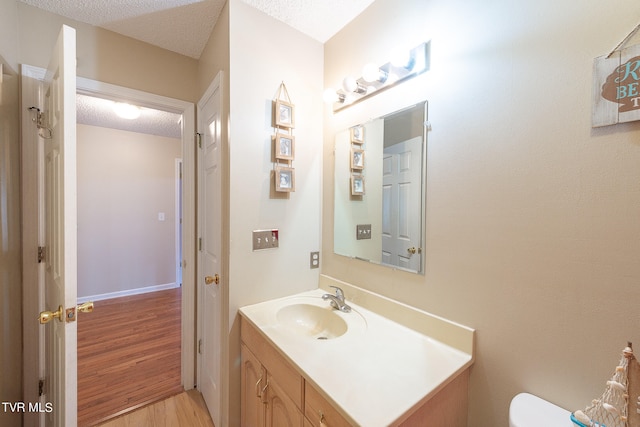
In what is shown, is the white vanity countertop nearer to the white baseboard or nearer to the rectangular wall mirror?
the rectangular wall mirror

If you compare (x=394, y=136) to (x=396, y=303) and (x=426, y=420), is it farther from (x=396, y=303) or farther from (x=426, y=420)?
(x=426, y=420)

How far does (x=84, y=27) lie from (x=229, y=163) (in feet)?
4.19

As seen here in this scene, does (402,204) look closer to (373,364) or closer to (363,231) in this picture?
(363,231)

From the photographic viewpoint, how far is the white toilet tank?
677 mm

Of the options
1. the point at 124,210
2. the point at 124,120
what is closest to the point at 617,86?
the point at 124,120

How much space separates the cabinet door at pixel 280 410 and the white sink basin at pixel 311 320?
0.29 metres

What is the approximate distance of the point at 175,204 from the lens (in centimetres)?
385

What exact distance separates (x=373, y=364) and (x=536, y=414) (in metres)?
0.46

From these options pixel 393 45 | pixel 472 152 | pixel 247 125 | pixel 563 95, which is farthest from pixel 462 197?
pixel 247 125

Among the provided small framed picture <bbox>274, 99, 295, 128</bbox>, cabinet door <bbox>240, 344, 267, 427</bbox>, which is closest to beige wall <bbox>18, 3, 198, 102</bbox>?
small framed picture <bbox>274, 99, 295, 128</bbox>

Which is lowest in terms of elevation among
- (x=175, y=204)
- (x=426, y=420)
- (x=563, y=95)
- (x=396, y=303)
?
(x=426, y=420)

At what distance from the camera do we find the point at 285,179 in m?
1.42

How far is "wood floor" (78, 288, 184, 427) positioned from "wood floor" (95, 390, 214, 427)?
0.06 m

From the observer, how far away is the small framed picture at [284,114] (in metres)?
1.39
